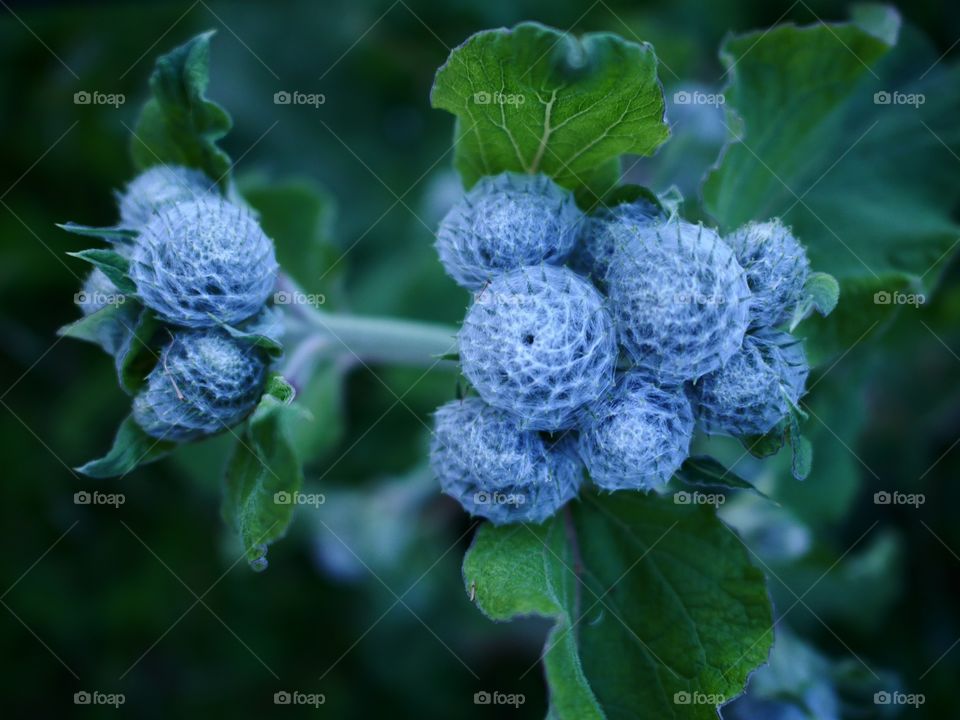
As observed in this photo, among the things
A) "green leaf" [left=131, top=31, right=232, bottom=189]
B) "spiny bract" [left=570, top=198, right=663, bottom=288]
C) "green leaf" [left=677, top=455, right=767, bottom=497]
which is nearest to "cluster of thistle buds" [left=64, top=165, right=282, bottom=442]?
"green leaf" [left=131, top=31, right=232, bottom=189]

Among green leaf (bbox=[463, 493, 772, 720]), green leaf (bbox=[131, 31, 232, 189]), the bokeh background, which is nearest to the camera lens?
green leaf (bbox=[463, 493, 772, 720])

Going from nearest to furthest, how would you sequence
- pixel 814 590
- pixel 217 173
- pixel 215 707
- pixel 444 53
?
1. pixel 217 173
2. pixel 814 590
3. pixel 215 707
4. pixel 444 53

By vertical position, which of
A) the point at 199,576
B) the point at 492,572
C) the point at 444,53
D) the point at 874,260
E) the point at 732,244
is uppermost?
the point at 444,53

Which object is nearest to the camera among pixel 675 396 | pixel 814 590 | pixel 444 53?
pixel 675 396

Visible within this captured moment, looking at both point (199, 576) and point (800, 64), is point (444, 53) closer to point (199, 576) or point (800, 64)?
point (800, 64)

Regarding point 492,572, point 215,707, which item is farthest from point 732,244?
point 215,707

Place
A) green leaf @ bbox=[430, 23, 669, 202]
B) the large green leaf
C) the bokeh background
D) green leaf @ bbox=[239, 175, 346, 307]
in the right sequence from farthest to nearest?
the bokeh background → green leaf @ bbox=[239, 175, 346, 307] → the large green leaf → green leaf @ bbox=[430, 23, 669, 202]

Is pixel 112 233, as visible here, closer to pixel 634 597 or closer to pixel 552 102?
pixel 552 102

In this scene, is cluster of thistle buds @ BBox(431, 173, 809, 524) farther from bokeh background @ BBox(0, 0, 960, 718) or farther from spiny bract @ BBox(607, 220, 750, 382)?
bokeh background @ BBox(0, 0, 960, 718)
